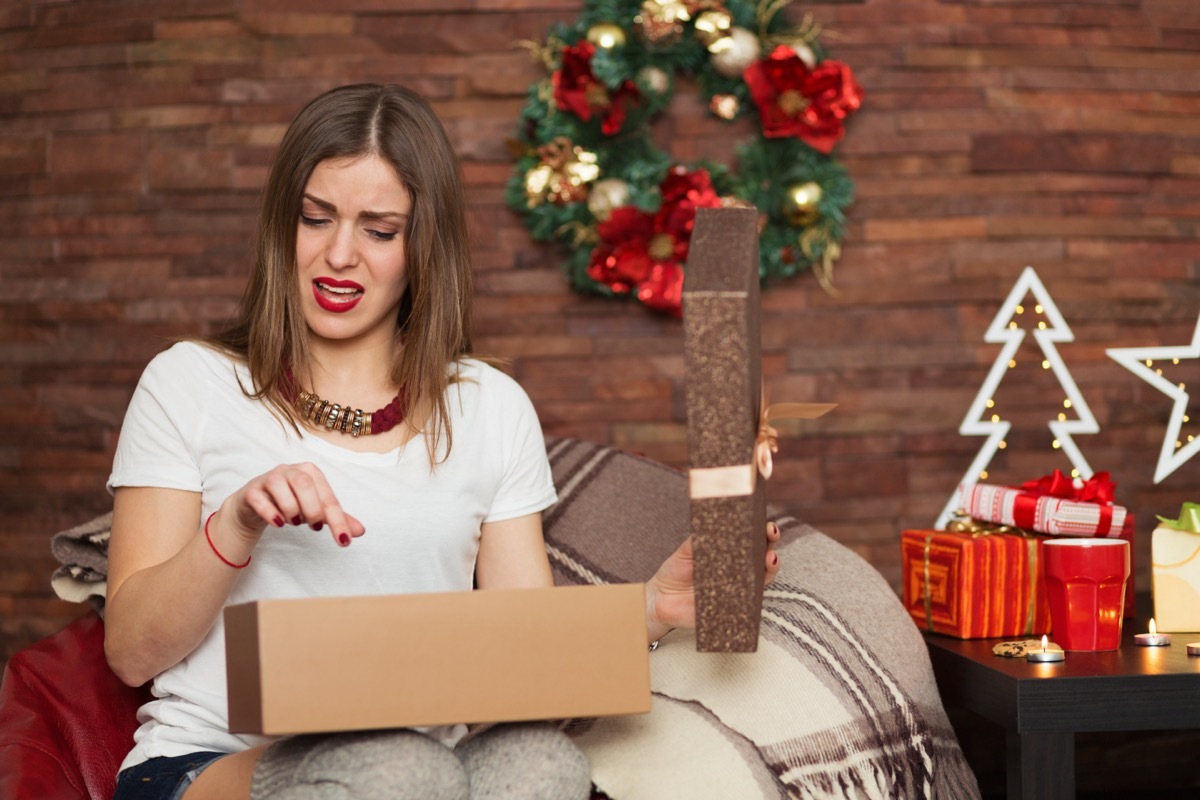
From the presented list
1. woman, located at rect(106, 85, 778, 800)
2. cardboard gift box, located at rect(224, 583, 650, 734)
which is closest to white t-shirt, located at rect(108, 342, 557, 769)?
woman, located at rect(106, 85, 778, 800)

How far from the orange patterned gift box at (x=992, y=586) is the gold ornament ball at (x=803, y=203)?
70 centimetres

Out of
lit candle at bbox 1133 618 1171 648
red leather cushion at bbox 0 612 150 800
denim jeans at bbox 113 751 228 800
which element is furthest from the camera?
lit candle at bbox 1133 618 1171 648

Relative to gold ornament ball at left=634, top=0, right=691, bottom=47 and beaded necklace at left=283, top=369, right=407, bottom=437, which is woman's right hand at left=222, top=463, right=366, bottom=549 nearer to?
beaded necklace at left=283, top=369, right=407, bottom=437

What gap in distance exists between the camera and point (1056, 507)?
152 centimetres

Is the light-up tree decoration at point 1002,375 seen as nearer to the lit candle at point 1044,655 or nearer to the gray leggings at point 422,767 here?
the lit candle at point 1044,655

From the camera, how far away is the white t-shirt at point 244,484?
4.12 feet

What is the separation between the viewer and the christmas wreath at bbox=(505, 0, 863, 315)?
6.57ft

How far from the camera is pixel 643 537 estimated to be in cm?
162

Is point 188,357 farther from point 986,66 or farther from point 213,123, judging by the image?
point 986,66

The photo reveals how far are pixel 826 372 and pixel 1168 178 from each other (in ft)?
2.33

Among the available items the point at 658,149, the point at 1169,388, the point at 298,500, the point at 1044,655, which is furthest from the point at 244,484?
the point at 1169,388

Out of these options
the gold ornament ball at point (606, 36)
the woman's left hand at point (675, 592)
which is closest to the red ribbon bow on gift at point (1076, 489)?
the woman's left hand at point (675, 592)

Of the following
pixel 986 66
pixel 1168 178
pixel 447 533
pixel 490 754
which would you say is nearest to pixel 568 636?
pixel 490 754

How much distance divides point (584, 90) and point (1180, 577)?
115 centimetres
